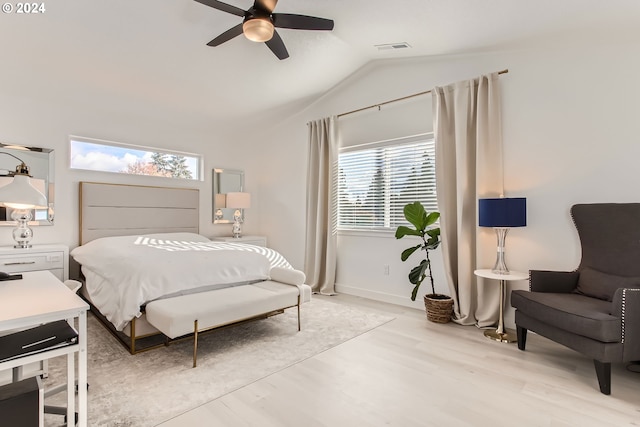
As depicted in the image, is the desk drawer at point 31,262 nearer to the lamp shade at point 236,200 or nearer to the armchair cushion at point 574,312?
the lamp shade at point 236,200

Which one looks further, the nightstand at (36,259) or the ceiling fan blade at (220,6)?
the nightstand at (36,259)

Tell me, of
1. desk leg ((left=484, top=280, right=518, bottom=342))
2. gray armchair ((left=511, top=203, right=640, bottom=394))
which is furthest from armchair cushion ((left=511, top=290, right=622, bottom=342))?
desk leg ((left=484, top=280, right=518, bottom=342))

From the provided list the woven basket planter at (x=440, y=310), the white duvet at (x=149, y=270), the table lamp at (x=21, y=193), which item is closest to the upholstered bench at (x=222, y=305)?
the white duvet at (x=149, y=270)

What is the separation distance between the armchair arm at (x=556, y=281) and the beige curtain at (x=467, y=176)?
0.53 meters

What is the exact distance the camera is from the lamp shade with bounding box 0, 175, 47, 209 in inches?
73.4

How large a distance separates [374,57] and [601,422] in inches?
158

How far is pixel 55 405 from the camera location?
1.88 metres

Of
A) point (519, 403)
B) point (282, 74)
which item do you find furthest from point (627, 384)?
point (282, 74)

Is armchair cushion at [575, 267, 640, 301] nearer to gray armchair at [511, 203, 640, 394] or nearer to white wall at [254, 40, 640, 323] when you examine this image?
gray armchair at [511, 203, 640, 394]

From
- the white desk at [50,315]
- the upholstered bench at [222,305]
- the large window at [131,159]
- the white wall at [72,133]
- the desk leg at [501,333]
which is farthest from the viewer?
the large window at [131,159]

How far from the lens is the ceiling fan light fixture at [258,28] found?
236 centimetres

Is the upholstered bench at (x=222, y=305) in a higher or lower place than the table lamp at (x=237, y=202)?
lower

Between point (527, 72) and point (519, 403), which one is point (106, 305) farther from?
point (527, 72)

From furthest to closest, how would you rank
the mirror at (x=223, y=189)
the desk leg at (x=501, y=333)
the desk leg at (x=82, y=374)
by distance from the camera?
the mirror at (x=223, y=189)
the desk leg at (x=501, y=333)
the desk leg at (x=82, y=374)
